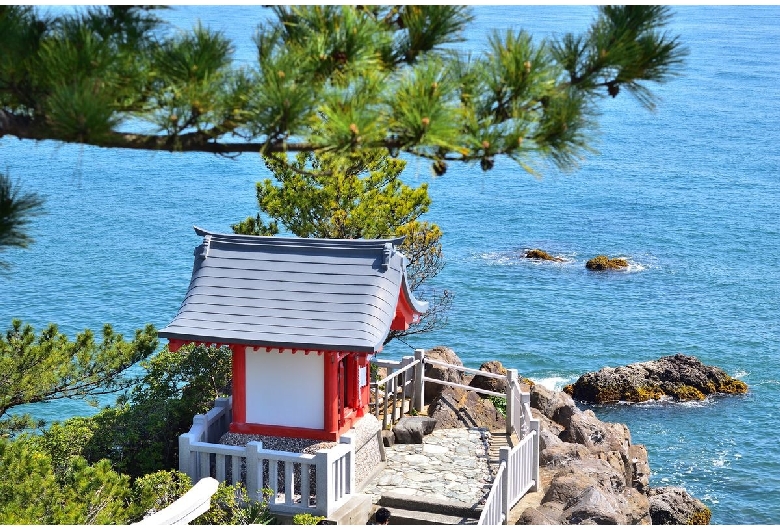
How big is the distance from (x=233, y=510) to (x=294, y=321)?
2.37 metres

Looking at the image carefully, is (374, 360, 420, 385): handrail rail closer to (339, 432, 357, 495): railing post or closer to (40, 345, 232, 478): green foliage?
(339, 432, 357, 495): railing post

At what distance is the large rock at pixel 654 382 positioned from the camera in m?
29.5

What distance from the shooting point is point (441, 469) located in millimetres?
13953

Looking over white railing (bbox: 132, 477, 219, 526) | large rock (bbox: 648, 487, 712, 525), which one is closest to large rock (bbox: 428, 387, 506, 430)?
→ large rock (bbox: 648, 487, 712, 525)

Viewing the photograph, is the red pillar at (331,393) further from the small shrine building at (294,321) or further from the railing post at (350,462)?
the railing post at (350,462)

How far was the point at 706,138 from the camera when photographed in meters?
63.5

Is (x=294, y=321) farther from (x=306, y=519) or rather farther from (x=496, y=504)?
(x=496, y=504)

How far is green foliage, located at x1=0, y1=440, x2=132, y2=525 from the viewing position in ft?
34.5

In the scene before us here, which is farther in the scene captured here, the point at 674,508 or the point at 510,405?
the point at 674,508

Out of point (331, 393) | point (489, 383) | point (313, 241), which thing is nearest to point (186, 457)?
point (331, 393)

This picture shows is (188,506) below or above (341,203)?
below

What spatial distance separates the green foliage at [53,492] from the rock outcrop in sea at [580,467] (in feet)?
16.1

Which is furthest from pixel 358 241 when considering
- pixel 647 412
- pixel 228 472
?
pixel 647 412

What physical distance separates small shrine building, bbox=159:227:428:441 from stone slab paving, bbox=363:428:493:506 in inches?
35.7
